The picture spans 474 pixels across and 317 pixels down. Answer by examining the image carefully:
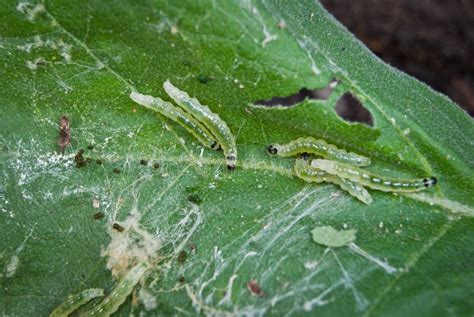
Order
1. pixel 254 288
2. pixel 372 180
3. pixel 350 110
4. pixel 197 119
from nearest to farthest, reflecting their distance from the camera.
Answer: pixel 254 288
pixel 372 180
pixel 197 119
pixel 350 110

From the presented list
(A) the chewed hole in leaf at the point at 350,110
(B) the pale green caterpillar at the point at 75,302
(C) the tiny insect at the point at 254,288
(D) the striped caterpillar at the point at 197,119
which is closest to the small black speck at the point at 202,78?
(D) the striped caterpillar at the point at 197,119

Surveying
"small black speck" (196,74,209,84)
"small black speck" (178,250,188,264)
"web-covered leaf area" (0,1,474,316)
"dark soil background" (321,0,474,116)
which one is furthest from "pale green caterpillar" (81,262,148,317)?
"dark soil background" (321,0,474,116)

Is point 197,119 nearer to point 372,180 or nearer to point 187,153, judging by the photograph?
point 187,153

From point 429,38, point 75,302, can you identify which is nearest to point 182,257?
point 75,302

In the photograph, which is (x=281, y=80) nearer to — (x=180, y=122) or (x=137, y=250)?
(x=180, y=122)

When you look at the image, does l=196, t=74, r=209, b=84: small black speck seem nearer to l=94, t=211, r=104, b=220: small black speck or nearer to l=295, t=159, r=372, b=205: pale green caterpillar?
l=295, t=159, r=372, b=205: pale green caterpillar

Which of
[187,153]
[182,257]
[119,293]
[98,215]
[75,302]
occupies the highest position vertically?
[187,153]

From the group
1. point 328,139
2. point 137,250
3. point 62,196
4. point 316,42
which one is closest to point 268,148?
point 328,139
